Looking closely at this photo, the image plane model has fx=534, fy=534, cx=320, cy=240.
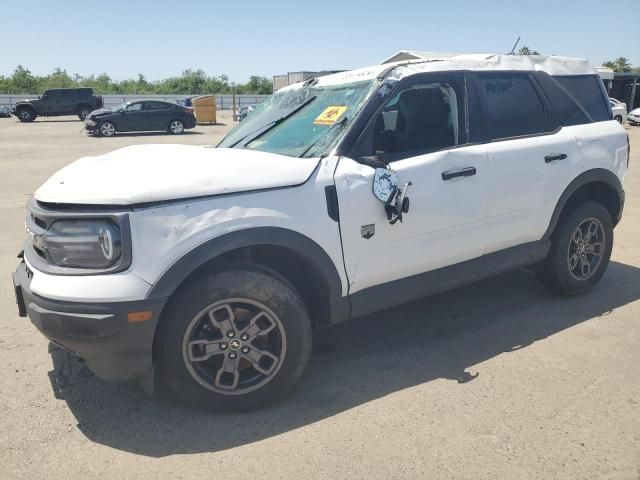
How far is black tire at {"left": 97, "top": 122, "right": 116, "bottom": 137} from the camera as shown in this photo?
2275 centimetres

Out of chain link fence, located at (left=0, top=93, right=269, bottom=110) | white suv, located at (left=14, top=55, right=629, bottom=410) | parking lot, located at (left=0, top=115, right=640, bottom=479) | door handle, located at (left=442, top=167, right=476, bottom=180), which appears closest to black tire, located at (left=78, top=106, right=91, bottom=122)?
chain link fence, located at (left=0, top=93, right=269, bottom=110)

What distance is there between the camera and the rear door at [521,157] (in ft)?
12.3

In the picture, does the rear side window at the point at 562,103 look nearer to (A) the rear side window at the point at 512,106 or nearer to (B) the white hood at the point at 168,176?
(A) the rear side window at the point at 512,106

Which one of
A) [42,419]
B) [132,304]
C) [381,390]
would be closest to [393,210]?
[381,390]

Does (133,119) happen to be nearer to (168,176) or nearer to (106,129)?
(106,129)

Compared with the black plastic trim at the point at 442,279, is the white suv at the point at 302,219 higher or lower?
higher

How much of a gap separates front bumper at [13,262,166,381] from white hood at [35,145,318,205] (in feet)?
→ 1.65

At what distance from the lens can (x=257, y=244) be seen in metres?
2.79

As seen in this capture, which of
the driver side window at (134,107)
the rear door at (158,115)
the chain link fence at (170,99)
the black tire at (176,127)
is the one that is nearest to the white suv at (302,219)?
the driver side window at (134,107)

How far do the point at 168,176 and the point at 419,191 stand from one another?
4.95ft

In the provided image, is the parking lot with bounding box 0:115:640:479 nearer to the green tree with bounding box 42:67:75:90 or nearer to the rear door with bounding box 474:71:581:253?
the rear door with bounding box 474:71:581:253

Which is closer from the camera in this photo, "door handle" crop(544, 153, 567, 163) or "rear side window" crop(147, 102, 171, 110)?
"door handle" crop(544, 153, 567, 163)

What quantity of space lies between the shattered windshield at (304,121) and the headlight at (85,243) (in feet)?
3.94

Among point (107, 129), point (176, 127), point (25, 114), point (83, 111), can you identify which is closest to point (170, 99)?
point (83, 111)
